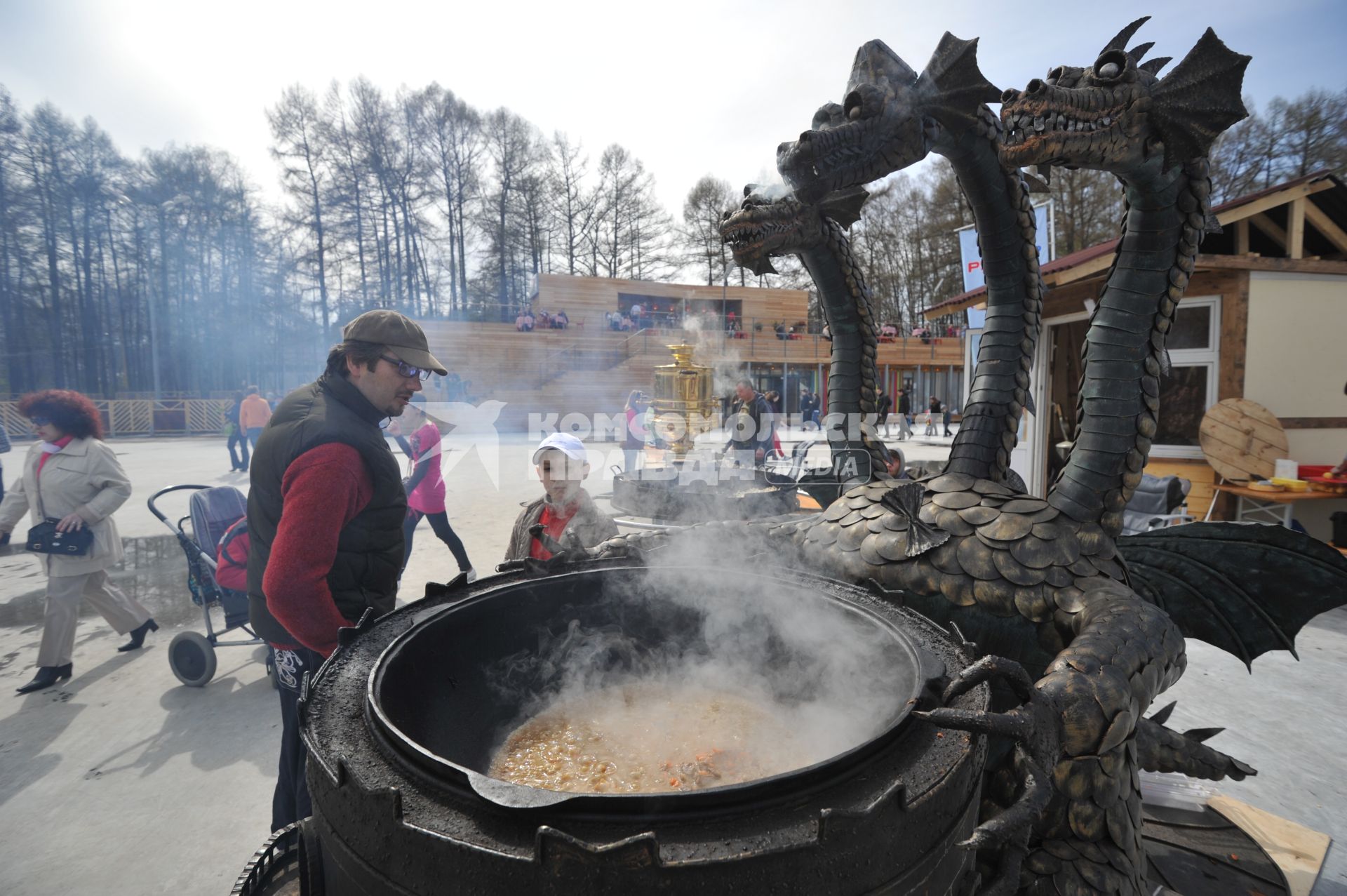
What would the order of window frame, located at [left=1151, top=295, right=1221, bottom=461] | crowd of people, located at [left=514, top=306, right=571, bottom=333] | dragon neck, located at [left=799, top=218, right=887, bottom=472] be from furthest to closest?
1. crowd of people, located at [left=514, top=306, right=571, bottom=333]
2. window frame, located at [left=1151, top=295, right=1221, bottom=461]
3. dragon neck, located at [left=799, top=218, right=887, bottom=472]

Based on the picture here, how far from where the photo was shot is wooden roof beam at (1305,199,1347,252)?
6258 millimetres

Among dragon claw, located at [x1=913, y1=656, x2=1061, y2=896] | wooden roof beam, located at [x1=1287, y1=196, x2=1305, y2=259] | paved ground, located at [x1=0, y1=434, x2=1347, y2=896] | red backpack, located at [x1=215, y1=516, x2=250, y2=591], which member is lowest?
paved ground, located at [x1=0, y1=434, x2=1347, y2=896]

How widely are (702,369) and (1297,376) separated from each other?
619cm

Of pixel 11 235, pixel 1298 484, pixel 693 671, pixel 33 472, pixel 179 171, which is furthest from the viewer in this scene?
pixel 179 171

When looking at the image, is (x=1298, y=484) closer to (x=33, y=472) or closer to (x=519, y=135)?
(x=33, y=472)

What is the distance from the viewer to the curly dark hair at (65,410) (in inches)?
152

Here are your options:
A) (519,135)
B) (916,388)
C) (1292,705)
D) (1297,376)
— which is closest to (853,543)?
(1292,705)

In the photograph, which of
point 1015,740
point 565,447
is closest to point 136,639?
point 565,447

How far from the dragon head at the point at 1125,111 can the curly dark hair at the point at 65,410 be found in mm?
5135

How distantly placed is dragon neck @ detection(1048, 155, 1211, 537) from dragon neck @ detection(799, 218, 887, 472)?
83 cm

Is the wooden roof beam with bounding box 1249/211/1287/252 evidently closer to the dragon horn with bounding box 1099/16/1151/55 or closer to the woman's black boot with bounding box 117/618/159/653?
the dragon horn with bounding box 1099/16/1151/55

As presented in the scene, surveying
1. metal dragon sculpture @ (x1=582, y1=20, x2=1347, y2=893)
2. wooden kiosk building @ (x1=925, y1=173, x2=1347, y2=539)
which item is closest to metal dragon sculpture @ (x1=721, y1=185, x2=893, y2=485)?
metal dragon sculpture @ (x1=582, y1=20, x2=1347, y2=893)

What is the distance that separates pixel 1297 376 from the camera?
6.27m

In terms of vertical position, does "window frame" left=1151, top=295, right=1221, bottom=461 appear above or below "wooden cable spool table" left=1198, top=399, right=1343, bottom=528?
above
